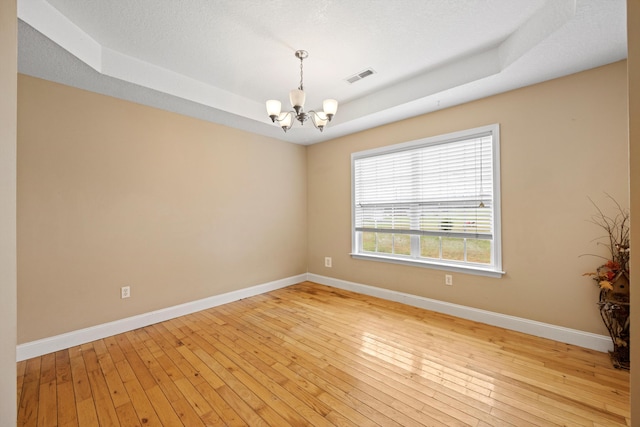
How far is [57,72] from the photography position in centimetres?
240

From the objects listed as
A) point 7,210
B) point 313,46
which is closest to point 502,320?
point 313,46

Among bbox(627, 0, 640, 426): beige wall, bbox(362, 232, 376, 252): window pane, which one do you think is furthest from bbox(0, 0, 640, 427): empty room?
bbox(362, 232, 376, 252): window pane

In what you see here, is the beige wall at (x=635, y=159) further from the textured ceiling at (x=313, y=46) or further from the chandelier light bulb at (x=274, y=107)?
the chandelier light bulb at (x=274, y=107)

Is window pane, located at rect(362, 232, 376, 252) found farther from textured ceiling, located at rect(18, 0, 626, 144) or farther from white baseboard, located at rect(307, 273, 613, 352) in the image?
textured ceiling, located at rect(18, 0, 626, 144)

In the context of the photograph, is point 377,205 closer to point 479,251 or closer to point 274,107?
point 479,251

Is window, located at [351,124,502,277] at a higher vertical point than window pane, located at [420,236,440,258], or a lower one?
higher

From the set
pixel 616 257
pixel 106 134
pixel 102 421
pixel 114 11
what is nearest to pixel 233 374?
pixel 102 421

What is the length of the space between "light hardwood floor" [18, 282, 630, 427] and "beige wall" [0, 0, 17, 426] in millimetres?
687

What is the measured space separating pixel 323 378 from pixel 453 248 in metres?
2.25

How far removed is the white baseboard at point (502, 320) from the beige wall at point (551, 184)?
59 millimetres

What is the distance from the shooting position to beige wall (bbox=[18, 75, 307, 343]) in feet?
8.10

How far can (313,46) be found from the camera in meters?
2.47

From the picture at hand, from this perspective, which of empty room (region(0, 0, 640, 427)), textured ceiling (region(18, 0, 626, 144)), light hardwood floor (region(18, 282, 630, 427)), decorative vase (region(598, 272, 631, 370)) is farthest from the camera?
decorative vase (region(598, 272, 631, 370))

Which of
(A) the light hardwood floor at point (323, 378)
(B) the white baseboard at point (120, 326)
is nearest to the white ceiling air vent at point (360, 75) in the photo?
(A) the light hardwood floor at point (323, 378)
